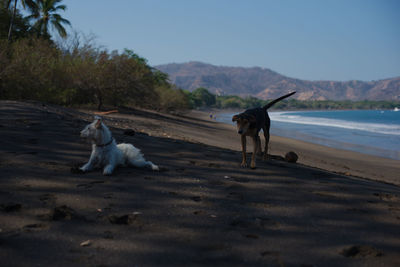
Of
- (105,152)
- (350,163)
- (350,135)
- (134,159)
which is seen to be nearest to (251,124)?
(134,159)

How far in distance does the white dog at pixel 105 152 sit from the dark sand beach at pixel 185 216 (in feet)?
0.49

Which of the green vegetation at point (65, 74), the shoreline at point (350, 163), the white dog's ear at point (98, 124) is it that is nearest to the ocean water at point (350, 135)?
the shoreline at point (350, 163)

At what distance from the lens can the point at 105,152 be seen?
17.3 feet

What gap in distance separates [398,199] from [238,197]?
258cm

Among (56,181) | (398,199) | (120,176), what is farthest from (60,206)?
(398,199)

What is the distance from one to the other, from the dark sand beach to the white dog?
0.15m

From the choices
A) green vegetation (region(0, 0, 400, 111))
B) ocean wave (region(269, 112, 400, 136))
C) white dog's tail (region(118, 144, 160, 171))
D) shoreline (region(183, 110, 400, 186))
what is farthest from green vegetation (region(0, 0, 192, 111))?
ocean wave (region(269, 112, 400, 136))

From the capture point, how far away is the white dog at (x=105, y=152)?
4.98 meters

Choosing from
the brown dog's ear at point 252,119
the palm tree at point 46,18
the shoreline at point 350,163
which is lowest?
the shoreline at point 350,163

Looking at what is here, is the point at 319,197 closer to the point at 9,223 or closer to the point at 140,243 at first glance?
the point at 140,243

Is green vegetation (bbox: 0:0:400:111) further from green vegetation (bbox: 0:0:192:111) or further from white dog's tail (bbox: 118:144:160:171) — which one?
white dog's tail (bbox: 118:144:160:171)

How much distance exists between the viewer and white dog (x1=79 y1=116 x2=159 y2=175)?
498cm

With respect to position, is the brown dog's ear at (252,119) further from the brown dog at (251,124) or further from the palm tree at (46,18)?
the palm tree at (46,18)

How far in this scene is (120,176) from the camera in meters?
5.21
